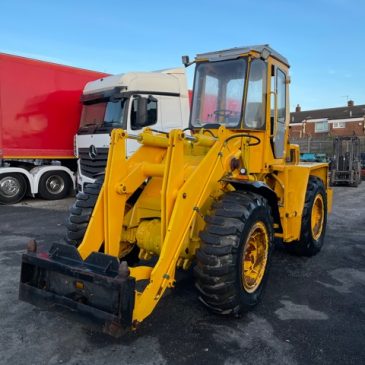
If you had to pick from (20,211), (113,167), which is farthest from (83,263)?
(20,211)

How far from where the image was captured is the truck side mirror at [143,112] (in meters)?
8.45

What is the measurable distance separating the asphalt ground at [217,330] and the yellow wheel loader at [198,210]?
295mm

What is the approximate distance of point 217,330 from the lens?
3.52m

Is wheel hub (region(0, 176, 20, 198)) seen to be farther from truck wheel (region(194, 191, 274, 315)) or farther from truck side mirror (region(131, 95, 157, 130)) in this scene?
truck wheel (region(194, 191, 274, 315))

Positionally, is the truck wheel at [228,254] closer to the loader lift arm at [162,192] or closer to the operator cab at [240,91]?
the loader lift arm at [162,192]

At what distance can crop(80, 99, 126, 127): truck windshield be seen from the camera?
936 cm

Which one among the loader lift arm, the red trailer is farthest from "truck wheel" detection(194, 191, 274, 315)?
the red trailer

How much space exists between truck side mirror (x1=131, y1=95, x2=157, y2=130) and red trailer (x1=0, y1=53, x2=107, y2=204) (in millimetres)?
2960

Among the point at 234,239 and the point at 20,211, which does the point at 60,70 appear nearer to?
the point at 20,211

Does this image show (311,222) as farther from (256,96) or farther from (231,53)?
(231,53)

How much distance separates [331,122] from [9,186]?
45098mm

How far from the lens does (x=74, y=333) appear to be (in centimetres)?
346

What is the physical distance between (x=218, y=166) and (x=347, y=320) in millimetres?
1953

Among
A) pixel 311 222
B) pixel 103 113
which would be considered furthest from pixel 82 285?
pixel 103 113
